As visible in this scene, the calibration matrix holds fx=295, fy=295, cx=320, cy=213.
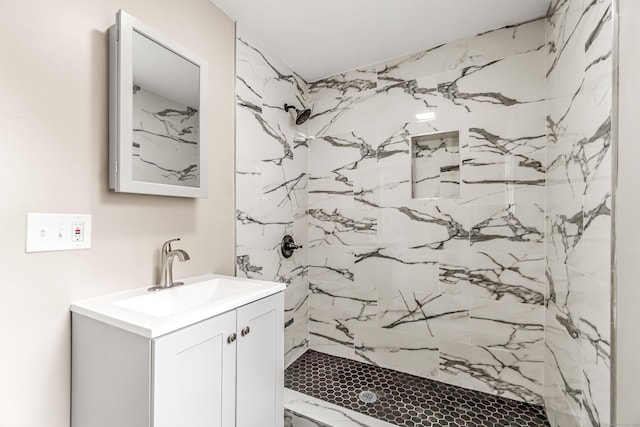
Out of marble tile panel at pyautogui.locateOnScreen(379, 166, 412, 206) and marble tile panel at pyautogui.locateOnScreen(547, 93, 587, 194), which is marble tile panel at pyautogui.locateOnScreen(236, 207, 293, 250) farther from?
marble tile panel at pyautogui.locateOnScreen(547, 93, 587, 194)

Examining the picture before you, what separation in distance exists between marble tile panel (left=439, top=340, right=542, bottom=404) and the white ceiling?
6.65 ft

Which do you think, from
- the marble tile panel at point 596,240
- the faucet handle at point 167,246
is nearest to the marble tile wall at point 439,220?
the marble tile panel at point 596,240

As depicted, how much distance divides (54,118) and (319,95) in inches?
73.5

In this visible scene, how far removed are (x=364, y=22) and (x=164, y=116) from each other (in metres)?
1.30

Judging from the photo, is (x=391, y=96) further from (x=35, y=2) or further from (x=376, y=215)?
(x=35, y=2)

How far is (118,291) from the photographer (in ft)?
3.87

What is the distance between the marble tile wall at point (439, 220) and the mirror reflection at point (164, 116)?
1.19 m

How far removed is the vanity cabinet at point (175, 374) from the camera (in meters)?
0.86

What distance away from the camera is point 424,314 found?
6.72 feet

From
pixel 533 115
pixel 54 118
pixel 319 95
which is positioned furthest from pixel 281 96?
pixel 533 115

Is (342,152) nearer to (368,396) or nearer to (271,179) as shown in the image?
(271,179)

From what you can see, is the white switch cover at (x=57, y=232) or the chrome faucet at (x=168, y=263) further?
the chrome faucet at (x=168, y=263)

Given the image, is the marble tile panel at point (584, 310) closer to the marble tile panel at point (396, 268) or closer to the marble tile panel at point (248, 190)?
the marble tile panel at point (396, 268)

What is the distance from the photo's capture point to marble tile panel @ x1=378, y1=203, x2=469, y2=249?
1942 millimetres
